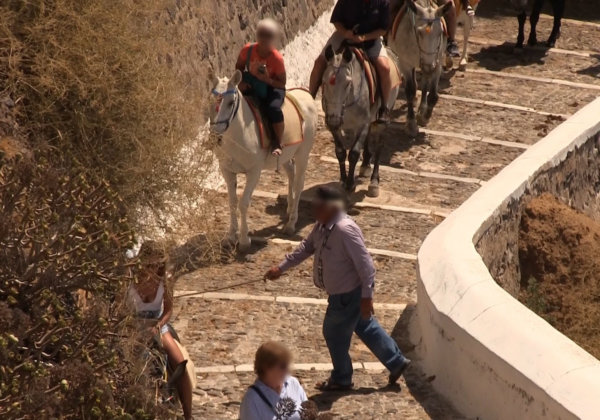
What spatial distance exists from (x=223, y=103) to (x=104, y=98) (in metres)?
1.85

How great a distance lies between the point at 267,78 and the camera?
42.5 feet

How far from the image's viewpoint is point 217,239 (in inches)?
494

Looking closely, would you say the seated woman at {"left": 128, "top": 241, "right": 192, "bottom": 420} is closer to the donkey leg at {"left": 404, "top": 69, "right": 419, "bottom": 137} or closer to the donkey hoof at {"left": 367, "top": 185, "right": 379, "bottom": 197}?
the donkey hoof at {"left": 367, "top": 185, "right": 379, "bottom": 197}

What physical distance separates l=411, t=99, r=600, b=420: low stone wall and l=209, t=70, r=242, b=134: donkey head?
2459 millimetres

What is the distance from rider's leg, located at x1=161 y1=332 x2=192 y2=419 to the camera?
8648 millimetres

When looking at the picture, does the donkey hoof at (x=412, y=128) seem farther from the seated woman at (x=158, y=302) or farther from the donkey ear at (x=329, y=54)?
the seated woman at (x=158, y=302)

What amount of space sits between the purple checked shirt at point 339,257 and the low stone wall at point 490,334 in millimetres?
945

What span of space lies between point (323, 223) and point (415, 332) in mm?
2207

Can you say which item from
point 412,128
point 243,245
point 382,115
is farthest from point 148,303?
point 412,128

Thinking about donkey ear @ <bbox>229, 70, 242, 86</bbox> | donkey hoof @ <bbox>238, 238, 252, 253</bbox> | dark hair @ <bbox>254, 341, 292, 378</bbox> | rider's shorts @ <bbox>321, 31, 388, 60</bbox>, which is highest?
donkey ear @ <bbox>229, 70, 242, 86</bbox>

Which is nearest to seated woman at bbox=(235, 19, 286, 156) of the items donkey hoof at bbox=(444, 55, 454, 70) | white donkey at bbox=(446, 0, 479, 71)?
white donkey at bbox=(446, 0, 479, 71)

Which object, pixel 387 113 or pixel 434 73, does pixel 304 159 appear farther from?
pixel 434 73

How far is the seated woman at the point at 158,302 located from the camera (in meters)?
8.59

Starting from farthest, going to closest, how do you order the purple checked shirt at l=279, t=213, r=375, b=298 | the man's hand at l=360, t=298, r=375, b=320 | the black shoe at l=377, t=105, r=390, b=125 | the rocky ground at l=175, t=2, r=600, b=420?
1. the black shoe at l=377, t=105, r=390, b=125
2. the rocky ground at l=175, t=2, r=600, b=420
3. the man's hand at l=360, t=298, r=375, b=320
4. the purple checked shirt at l=279, t=213, r=375, b=298
